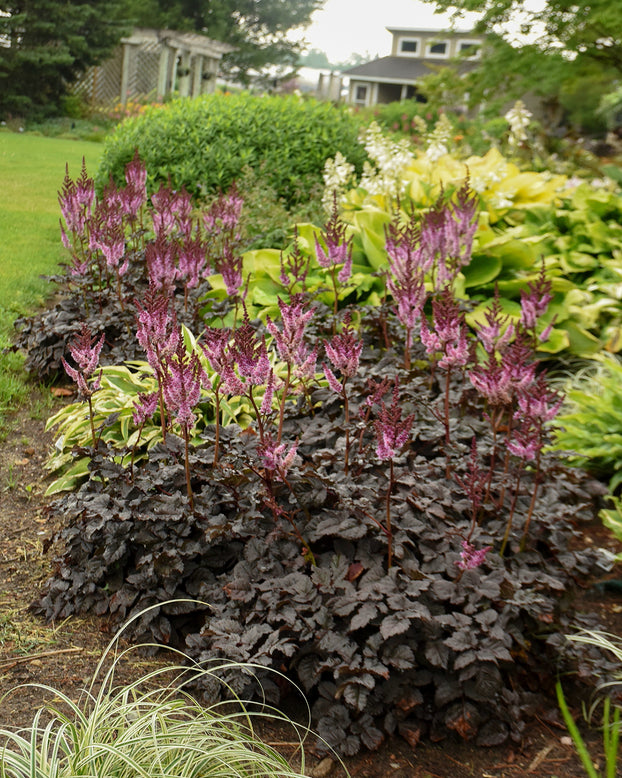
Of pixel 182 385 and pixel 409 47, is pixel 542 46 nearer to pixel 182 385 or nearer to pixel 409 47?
pixel 182 385

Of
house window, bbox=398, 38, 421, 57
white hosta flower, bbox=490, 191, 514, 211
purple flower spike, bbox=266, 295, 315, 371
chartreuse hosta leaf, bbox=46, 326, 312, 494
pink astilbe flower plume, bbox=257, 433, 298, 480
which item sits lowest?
chartreuse hosta leaf, bbox=46, 326, 312, 494

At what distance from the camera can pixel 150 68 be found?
83.9 ft

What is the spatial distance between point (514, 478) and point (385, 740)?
1.11m

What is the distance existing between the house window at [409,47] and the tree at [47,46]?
31.5m

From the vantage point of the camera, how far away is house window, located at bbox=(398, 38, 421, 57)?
156 ft

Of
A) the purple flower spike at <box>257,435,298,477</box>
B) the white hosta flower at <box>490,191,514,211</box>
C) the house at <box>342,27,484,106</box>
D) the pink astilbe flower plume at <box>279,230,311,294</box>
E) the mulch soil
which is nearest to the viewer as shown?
the mulch soil

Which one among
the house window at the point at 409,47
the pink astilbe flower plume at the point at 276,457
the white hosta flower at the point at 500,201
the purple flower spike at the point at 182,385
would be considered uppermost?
the house window at the point at 409,47

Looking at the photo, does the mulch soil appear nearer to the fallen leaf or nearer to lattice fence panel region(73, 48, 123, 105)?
the fallen leaf

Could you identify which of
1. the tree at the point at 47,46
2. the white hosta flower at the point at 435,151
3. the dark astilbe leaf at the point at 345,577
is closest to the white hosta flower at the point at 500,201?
the white hosta flower at the point at 435,151

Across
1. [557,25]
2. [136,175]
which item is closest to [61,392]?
[136,175]

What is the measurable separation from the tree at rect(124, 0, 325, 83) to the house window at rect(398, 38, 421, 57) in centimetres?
1350

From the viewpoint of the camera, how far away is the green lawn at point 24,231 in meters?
4.88

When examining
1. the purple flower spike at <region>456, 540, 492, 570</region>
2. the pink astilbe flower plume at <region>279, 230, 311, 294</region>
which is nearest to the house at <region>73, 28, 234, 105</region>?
the pink astilbe flower plume at <region>279, 230, 311, 294</region>

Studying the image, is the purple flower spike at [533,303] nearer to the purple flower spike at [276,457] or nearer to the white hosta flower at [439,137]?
the purple flower spike at [276,457]
